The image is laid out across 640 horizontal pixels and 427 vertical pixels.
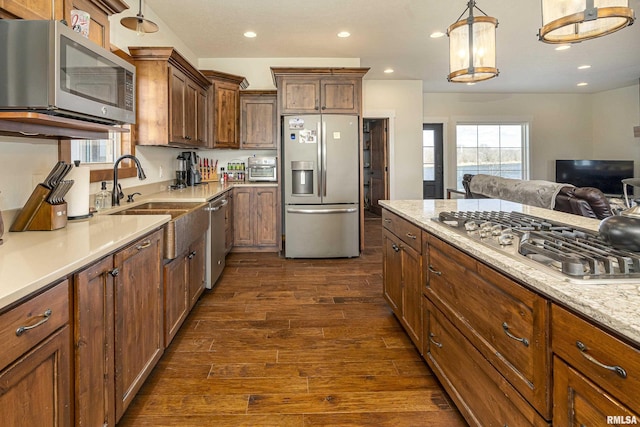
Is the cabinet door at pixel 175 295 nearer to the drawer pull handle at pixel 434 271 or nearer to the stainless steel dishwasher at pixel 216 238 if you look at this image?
the stainless steel dishwasher at pixel 216 238

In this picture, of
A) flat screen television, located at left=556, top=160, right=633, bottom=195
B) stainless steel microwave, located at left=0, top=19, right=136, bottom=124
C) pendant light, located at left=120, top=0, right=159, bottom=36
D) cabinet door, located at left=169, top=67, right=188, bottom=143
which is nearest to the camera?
stainless steel microwave, located at left=0, top=19, right=136, bottom=124

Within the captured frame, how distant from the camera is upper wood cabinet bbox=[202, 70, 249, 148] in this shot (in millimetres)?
5117

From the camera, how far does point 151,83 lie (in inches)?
138

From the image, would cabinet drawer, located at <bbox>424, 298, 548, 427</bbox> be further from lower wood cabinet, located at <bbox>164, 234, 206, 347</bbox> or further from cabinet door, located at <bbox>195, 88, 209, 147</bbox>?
cabinet door, located at <bbox>195, 88, 209, 147</bbox>

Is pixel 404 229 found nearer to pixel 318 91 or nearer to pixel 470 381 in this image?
pixel 470 381

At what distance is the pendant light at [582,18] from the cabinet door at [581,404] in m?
1.35

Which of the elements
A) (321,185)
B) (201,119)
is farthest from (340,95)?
(201,119)

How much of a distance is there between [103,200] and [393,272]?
2.04 meters

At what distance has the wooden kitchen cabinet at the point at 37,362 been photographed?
96cm

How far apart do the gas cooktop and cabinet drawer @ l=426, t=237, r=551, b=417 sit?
0.10 m

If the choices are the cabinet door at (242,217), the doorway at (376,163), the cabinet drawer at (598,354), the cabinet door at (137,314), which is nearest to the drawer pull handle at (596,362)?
the cabinet drawer at (598,354)

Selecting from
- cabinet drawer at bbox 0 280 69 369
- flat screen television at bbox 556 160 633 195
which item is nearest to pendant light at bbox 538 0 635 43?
cabinet drawer at bbox 0 280 69 369

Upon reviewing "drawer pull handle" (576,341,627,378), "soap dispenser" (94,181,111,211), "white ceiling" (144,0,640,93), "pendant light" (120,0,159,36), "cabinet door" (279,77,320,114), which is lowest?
"drawer pull handle" (576,341,627,378)

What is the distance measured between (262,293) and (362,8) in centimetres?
294
